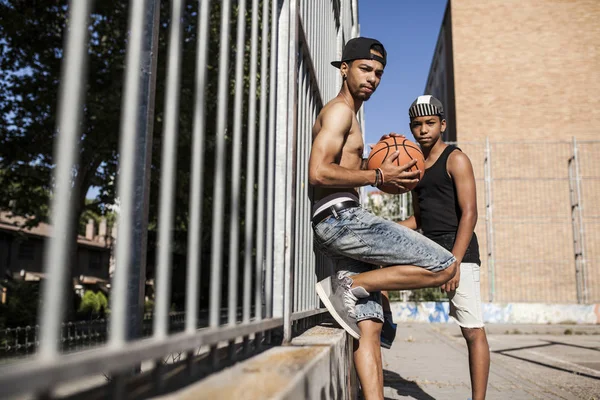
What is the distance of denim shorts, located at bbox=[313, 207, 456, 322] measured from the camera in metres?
2.96

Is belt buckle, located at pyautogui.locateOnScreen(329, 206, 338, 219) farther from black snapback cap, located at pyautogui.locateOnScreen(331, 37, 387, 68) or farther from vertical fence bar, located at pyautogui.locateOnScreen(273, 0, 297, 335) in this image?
black snapback cap, located at pyautogui.locateOnScreen(331, 37, 387, 68)

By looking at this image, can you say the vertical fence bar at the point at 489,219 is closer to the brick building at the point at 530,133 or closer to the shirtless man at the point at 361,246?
the brick building at the point at 530,133

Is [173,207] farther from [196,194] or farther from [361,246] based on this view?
[361,246]

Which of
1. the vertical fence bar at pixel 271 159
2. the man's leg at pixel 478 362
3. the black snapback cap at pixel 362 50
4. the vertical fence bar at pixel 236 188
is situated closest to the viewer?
the vertical fence bar at pixel 236 188

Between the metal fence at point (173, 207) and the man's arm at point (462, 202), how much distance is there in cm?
103

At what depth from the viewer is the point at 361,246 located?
9.84 ft

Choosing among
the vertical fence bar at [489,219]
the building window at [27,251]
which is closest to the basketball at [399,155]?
the vertical fence bar at [489,219]

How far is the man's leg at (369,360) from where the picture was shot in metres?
2.94

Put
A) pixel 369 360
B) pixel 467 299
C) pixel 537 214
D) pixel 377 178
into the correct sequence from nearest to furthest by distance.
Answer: pixel 369 360
pixel 377 178
pixel 467 299
pixel 537 214

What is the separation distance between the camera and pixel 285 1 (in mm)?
2877

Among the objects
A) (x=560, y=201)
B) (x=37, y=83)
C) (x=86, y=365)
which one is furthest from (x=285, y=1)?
(x=560, y=201)

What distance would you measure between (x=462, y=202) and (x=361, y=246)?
1.09 metres

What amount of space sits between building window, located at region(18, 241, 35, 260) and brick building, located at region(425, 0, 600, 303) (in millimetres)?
29034

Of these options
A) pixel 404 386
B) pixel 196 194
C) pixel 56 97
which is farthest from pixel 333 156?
pixel 56 97
